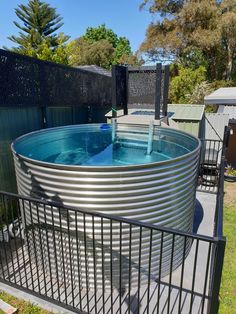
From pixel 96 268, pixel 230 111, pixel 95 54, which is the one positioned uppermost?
pixel 95 54

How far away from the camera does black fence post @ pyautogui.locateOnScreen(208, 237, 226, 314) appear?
1768 millimetres

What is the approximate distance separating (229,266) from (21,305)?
291 cm

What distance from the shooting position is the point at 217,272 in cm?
187

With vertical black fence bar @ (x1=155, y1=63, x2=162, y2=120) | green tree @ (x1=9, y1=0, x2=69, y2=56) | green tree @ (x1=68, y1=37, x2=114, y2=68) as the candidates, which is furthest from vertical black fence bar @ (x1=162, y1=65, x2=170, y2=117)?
green tree @ (x1=68, y1=37, x2=114, y2=68)

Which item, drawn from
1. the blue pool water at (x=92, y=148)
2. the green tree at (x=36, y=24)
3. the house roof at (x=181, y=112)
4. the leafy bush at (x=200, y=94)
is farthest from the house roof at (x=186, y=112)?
the green tree at (x=36, y=24)

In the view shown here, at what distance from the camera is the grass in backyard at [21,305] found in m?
2.86

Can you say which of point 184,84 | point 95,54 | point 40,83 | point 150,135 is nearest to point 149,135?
point 150,135

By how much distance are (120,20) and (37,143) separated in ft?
105

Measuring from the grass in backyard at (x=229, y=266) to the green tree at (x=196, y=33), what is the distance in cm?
1526

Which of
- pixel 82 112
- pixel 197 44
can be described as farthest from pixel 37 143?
pixel 197 44

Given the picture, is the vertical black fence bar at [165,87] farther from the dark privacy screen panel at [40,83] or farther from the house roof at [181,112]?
the dark privacy screen panel at [40,83]

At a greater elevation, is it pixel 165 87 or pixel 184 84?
pixel 184 84

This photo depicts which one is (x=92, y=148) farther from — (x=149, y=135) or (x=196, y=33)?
(x=196, y=33)

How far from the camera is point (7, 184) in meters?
4.47
